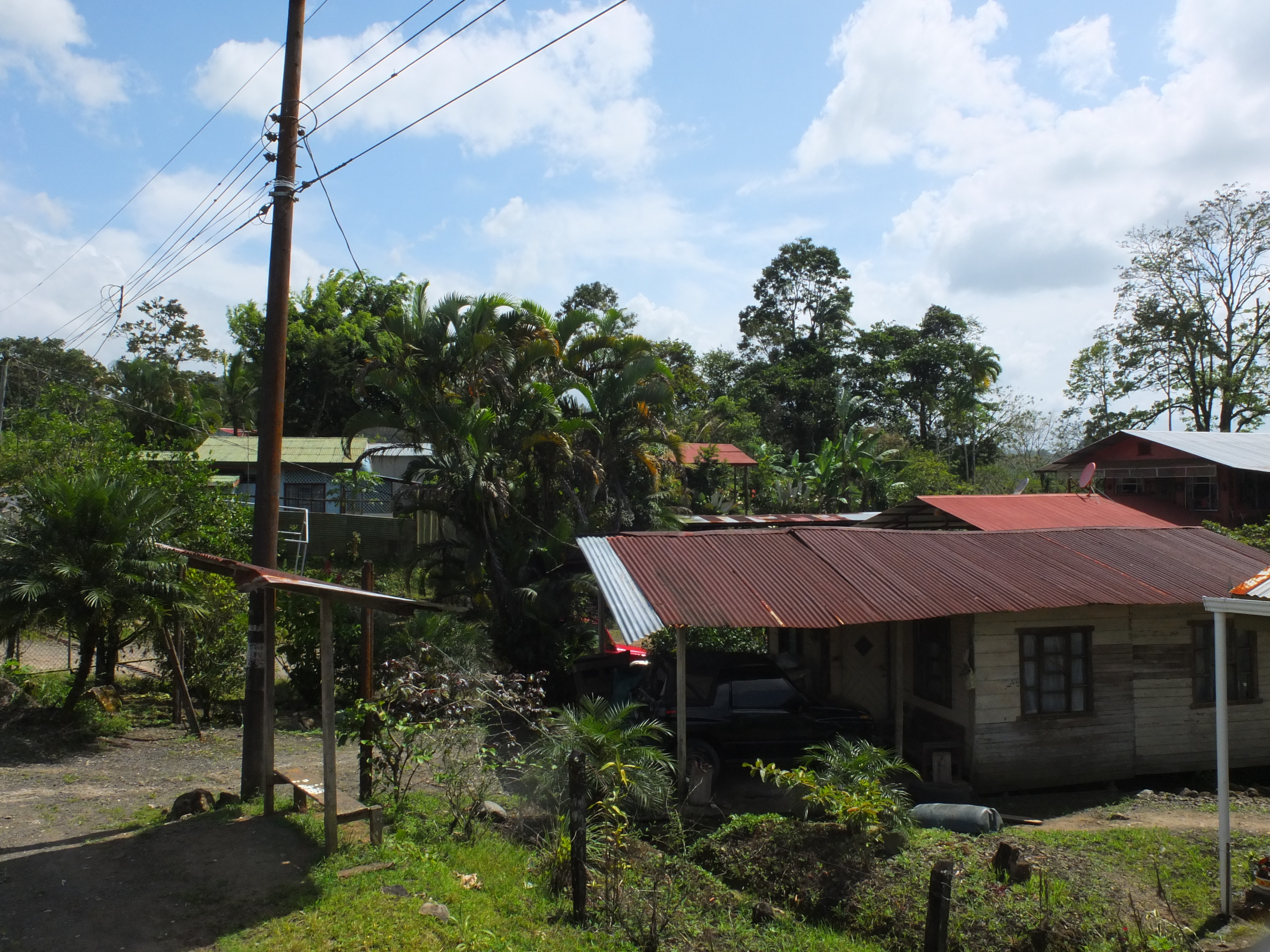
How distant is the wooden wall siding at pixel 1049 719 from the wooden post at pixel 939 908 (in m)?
5.48

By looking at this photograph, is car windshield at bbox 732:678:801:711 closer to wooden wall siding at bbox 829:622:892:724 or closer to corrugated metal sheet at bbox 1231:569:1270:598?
wooden wall siding at bbox 829:622:892:724

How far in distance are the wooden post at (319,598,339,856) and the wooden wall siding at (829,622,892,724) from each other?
7910 millimetres

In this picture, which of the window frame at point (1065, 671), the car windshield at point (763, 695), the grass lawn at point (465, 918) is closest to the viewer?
the grass lawn at point (465, 918)

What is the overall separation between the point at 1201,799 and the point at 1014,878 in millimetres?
5135

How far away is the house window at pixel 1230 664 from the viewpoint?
11.5m

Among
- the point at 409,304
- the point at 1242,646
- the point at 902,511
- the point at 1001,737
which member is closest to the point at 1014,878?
the point at 1001,737

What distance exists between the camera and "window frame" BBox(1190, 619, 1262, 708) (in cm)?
1145

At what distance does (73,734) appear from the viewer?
35.8 feet

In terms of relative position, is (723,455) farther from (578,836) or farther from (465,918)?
(465,918)

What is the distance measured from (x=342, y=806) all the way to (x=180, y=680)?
5655mm

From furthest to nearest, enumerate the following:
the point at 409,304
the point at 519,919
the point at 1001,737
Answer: the point at 409,304 → the point at 1001,737 → the point at 519,919

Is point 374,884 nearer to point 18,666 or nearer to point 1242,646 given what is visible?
point 18,666

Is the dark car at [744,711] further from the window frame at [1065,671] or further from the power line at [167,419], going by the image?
the power line at [167,419]

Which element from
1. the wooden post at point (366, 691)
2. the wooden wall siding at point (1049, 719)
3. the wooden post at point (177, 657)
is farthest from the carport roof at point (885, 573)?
→ the wooden post at point (177, 657)
